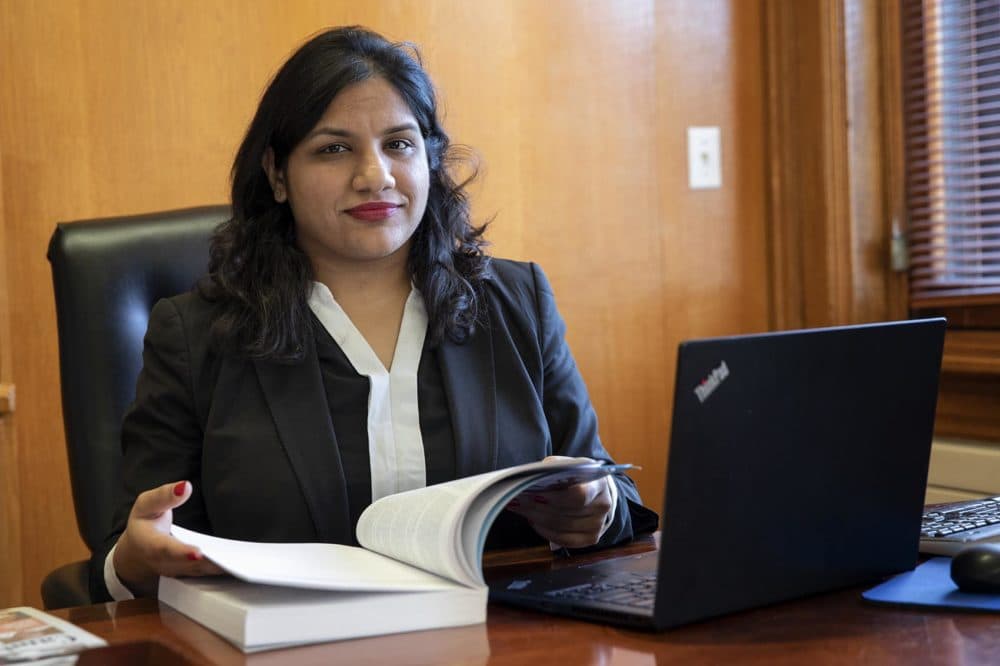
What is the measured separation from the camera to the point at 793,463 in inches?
37.0

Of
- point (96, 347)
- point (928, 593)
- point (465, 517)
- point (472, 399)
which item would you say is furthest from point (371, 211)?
point (928, 593)

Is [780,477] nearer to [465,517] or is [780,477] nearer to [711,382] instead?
[711,382]

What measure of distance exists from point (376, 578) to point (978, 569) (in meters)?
0.49

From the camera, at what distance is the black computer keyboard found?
113cm

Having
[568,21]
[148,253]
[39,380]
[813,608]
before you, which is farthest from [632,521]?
[568,21]

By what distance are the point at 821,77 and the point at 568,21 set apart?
570 mm

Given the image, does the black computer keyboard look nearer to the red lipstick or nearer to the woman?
the woman

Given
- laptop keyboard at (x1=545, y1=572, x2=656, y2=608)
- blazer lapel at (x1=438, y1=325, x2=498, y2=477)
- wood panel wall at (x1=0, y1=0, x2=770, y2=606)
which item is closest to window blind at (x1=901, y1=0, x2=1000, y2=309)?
wood panel wall at (x1=0, y1=0, x2=770, y2=606)

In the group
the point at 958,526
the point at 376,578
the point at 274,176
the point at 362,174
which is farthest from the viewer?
the point at 274,176

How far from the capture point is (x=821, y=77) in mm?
2646

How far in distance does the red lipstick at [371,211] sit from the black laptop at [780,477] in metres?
0.63

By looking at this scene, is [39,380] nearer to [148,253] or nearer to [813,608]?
[148,253]

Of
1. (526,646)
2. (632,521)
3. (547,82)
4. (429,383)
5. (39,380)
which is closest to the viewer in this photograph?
(526,646)

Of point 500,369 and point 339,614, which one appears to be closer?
point 339,614
